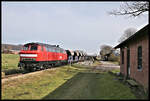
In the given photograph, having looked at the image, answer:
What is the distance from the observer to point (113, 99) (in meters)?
8.38

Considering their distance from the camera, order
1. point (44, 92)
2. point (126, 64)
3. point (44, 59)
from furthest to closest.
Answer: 1. point (44, 59)
2. point (126, 64)
3. point (44, 92)

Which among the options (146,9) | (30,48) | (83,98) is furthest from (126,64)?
(30,48)

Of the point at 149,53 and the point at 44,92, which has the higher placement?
the point at 149,53

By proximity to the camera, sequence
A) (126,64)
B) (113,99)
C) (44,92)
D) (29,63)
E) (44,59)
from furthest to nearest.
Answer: (44,59), (29,63), (126,64), (44,92), (113,99)

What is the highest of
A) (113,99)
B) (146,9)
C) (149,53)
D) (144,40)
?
(146,9)

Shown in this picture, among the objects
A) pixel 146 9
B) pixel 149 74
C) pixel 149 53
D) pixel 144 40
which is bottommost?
pixel 149 74

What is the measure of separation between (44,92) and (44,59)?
10.8 m

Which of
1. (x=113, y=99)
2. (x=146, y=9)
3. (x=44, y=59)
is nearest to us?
(x=113, y=99)

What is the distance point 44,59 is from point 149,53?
44.3 ft

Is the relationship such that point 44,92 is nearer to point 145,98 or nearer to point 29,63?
point 145,98

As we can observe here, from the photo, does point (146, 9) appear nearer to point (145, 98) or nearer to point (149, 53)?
point (149, 53)

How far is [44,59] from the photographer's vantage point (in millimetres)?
20312

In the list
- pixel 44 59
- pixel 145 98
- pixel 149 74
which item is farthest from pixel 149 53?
pixel 44 59

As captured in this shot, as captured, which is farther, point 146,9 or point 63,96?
point 146,9
